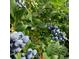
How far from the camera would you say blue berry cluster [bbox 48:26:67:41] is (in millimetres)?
1650

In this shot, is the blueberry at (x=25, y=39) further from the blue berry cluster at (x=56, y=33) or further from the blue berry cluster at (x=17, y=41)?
the blue berry cluster at (x=56, y=33)

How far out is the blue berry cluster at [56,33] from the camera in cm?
165

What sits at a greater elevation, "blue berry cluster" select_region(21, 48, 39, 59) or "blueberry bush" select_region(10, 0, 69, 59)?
"blueberry bush" select_region(10, 0, 69, 59)

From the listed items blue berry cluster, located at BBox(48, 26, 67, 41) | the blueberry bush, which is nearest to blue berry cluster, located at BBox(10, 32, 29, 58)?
the blueberry bush

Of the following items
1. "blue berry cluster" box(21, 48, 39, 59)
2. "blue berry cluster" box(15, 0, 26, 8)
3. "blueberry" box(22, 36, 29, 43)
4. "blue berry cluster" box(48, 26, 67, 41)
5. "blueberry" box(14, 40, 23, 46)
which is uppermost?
"blue berry cluster" box(15, 0, 26, 8)

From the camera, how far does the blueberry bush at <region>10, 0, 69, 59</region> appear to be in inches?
62.2

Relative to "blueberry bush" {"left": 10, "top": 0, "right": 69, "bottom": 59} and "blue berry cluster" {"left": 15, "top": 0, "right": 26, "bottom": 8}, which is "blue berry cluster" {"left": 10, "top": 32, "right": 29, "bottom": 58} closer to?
"blueberry bush" {"left": 10, "top": 0, "right": 69, "bottom": 59}

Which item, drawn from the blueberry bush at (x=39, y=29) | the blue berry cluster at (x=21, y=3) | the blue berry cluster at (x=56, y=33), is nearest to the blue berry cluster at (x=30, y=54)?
the blueberry bush at (x=39, y=29)

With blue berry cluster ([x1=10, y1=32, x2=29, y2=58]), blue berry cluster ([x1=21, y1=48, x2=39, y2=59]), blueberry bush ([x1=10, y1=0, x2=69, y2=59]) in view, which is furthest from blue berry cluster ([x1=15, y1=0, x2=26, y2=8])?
blue berry cluster ([x1=21, y1=48, x2=39, y2=59])

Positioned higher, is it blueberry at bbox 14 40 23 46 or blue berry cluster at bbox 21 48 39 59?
blueberry at bbox 14 40 23 46

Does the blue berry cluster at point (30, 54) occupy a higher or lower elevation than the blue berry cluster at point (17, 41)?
lower

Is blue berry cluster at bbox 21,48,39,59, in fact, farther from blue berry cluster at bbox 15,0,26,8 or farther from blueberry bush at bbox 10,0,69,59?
blue berry cluster at bbox 15,0,26,8
